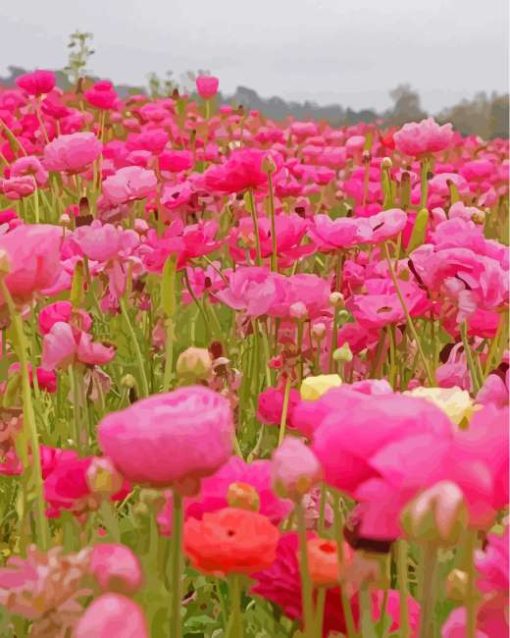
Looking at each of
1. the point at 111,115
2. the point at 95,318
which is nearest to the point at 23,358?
the point at 95,318

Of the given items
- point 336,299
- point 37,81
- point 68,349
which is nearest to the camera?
point 68,349

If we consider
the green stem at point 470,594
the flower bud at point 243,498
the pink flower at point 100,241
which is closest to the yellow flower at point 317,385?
the flower bud at point 243,498

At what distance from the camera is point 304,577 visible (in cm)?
52

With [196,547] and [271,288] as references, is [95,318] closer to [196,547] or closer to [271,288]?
[271,288]

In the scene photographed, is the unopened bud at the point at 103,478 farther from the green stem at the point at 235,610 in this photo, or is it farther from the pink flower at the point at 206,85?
the pink flower at the point at 206,85

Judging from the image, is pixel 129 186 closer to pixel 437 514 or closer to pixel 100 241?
pixel 100 241

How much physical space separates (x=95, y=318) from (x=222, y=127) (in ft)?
7.24

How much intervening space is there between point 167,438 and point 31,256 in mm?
231

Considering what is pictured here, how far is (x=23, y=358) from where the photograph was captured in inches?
24.3

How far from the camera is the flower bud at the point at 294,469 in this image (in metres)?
0.48

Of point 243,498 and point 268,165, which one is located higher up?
point 268,165

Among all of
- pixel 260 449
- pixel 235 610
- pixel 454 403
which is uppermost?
pixel 454 403

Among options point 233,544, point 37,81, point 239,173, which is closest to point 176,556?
point 233,544

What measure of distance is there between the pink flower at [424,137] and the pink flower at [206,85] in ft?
4.94
